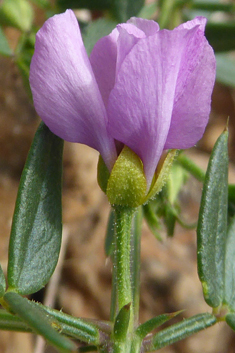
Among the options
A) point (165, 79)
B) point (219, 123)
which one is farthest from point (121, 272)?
point (219, 123)

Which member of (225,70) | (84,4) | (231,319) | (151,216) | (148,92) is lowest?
(231,319)

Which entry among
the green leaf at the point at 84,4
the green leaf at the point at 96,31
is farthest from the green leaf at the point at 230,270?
the green leaf at the point at 84,4

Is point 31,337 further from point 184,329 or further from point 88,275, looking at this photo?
point 184,329

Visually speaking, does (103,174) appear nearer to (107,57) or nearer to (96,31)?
(107,57)

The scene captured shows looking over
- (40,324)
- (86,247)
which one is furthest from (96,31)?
(86,247)

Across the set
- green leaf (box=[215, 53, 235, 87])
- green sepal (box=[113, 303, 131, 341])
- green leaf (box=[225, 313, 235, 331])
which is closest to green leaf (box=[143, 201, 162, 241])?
green leaf (box=[225, 313, 235, 331])

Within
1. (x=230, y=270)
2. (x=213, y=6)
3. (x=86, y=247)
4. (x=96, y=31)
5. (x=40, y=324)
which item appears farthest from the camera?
(x=86, y=247)
